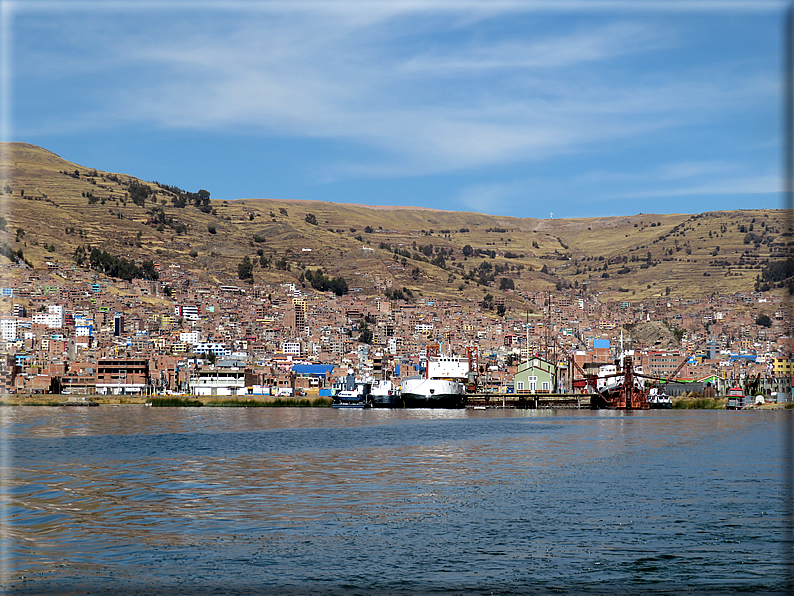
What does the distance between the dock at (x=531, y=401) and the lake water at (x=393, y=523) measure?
316ft

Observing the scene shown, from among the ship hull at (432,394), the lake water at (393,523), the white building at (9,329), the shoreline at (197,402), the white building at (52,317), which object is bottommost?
the shoreline at (197,402)

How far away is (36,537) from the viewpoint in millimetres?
18250

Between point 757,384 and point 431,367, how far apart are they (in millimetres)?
62924

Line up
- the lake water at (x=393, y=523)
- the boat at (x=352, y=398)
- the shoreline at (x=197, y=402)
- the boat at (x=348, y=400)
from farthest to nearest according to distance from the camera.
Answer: the boat at (x=348, y=400) → the boat at (x=352, y=398) → the shoreline at (x=197, y=402) → the lake water at (x=393, y=523)

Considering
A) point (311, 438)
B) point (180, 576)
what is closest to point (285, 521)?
point (180, 576)

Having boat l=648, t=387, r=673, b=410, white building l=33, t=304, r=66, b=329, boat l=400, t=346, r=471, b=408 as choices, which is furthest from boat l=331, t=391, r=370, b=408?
white building l=33, t=304, r=66, b=329

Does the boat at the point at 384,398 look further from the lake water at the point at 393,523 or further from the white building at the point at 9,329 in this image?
the lake water at the point at 393,523

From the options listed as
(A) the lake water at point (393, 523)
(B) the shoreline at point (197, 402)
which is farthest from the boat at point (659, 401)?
(A) the lake water at point (393, 523)

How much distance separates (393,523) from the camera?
20.0 m

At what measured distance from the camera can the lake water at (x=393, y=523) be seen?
14.8m

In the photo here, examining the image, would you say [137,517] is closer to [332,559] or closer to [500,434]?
[332,559]

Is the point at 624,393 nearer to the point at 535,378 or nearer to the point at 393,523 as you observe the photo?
the point at 535,378

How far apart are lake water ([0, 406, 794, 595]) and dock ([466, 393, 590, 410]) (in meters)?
96.3

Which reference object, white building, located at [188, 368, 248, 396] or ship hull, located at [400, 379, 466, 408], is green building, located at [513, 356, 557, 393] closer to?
ship hull, located at [400, 379, 466, 408]
